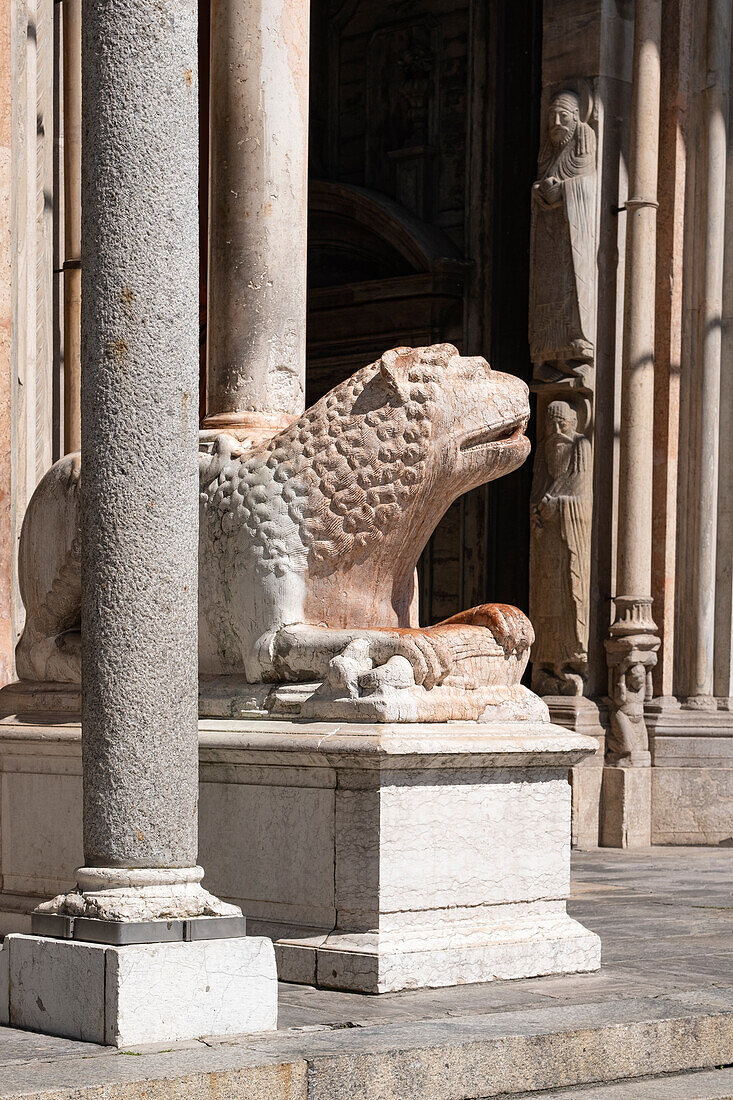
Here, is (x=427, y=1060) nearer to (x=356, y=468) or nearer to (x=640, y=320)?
(x=356, y=468)

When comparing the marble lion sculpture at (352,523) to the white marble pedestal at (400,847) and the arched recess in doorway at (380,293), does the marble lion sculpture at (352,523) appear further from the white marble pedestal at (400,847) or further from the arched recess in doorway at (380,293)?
the arched recess in doorway at (380,293)

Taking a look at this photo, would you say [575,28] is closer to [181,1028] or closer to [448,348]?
[448,348]

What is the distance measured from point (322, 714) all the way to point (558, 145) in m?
6.40

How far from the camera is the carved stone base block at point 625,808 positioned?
33.6 ft

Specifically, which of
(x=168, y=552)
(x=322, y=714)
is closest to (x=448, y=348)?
(x=322, y=714)

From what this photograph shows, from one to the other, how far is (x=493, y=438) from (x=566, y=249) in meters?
5.27

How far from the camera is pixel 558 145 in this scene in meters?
10.7

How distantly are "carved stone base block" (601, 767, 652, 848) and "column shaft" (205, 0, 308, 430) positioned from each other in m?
4.89

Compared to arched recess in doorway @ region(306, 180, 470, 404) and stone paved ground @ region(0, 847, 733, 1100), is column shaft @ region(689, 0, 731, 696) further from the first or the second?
stone paved ground @ region(0, 847, 733, 1100)

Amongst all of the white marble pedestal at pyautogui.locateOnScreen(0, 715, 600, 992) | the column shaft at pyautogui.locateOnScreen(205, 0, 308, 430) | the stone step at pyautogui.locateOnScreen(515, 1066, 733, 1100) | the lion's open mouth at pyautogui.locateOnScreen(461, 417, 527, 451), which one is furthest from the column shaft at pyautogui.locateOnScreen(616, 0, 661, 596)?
the stone step at pyautogui.locateOnScreen(515, 1066, 733, 1100)

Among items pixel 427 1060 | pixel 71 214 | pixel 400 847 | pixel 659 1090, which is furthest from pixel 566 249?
pixel 427 1060

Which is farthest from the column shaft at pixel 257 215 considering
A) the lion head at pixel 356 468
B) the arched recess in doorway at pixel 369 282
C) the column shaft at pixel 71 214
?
the arched recess in doorway at pixel 369 282

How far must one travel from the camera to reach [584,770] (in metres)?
10.2

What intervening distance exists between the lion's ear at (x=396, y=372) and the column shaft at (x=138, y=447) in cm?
114
